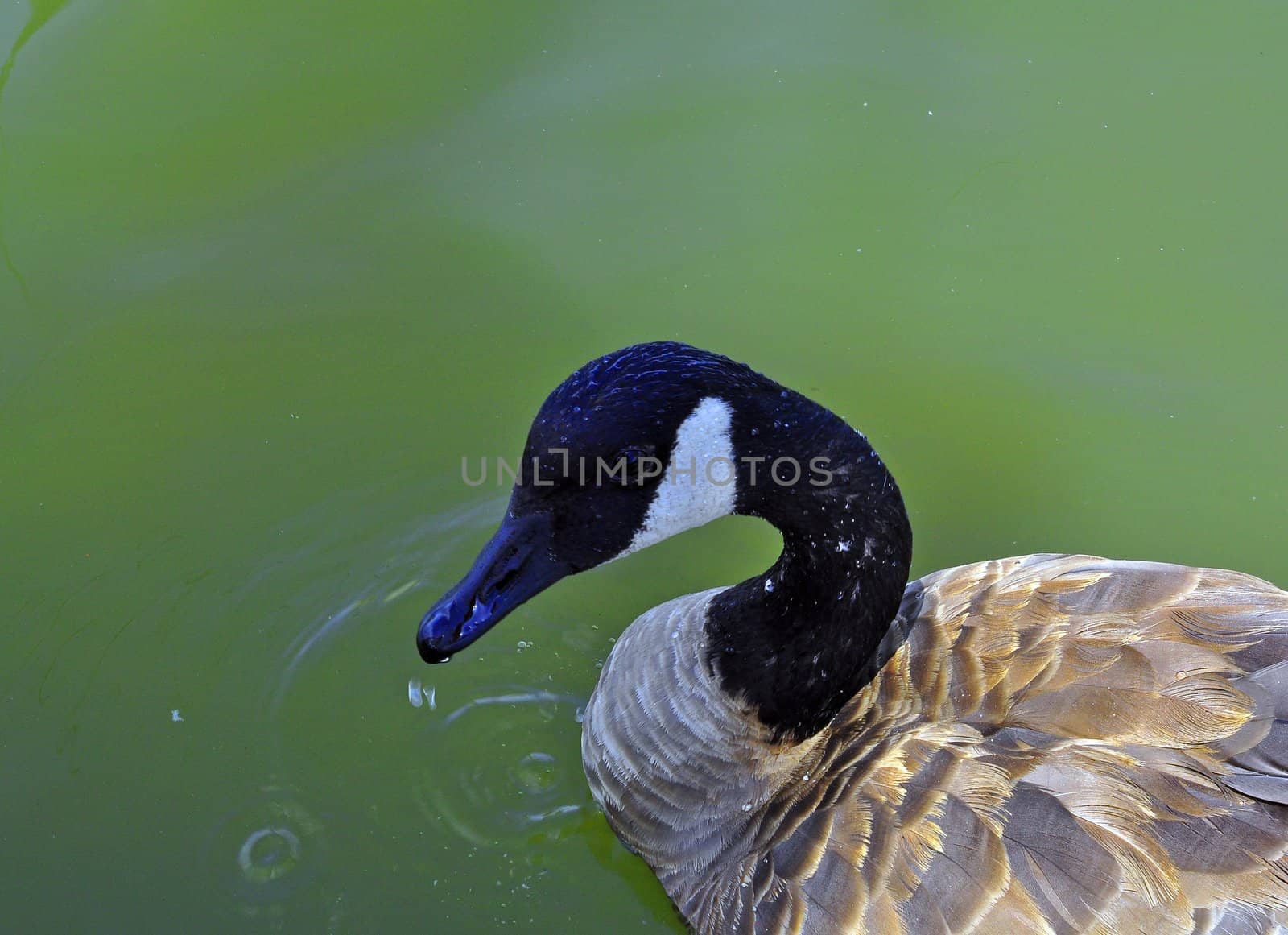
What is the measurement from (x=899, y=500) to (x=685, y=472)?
583 millimetres

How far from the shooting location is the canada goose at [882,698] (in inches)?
98.5

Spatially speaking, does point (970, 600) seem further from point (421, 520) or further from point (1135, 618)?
point (421, 520)

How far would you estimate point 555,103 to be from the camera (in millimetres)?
5039

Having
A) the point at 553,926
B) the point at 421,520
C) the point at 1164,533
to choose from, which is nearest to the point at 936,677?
the point at 553,926

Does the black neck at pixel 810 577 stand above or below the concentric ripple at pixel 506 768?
above

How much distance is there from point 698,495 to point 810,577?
1.33ft

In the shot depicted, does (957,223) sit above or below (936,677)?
above

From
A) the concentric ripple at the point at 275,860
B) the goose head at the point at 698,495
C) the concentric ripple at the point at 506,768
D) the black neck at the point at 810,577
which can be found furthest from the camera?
the concentric ripple at the point at 506,768

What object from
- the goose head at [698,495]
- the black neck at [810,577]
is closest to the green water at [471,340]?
the black neck at [810,577]

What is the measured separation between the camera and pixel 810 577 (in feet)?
9.48

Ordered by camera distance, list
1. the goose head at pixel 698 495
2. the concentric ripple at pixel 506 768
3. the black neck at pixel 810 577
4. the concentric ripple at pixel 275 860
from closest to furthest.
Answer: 1. the goose head at pixel 698 495
2. the black neck at pixel 810 577
3. the concentric ripple at pixel 275 860
4. the concentric ripple at pixel 506 768

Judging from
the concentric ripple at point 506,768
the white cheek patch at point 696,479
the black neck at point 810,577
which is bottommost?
the concentric ripple at point 506,768

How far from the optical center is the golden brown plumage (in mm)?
2527

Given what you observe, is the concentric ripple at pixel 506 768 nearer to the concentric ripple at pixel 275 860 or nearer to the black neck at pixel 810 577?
the concentric ripple at pixel 275 860
